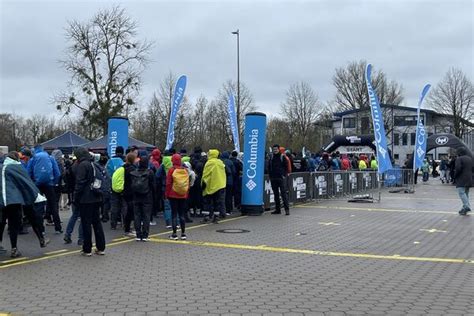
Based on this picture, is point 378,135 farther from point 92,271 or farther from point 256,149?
point 92,271

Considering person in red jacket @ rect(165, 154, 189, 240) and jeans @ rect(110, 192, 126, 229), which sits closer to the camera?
person in red jacket @ rect(165, 154, 189, 240)

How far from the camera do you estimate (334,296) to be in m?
6.01

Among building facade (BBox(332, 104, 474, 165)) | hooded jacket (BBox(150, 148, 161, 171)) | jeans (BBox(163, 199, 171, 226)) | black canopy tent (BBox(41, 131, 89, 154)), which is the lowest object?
jeans (BBox(163, 199, 171, 226))

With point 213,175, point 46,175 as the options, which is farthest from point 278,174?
point 46,175

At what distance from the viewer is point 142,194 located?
972 cm

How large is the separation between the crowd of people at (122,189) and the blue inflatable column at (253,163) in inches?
15.4

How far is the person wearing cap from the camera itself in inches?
555

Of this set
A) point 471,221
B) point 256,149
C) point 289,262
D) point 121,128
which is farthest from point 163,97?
point 289,262

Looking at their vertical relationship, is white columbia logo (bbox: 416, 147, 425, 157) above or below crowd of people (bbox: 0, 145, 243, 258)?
above

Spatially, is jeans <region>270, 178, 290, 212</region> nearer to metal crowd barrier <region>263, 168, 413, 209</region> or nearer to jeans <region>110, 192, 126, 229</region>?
metal crowd barrier <region>263, 168, 413, 209</region>

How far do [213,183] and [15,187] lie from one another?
5025mm

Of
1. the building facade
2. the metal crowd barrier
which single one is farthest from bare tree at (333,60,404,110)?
the metal crowd barrier

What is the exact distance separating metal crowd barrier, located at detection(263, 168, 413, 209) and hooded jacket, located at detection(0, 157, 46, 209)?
7582mm

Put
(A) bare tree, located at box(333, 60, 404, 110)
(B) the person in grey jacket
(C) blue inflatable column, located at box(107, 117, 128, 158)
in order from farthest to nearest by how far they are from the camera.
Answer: (A) bare tree, located at box(333, 60, 404, 110) → (C) blue inflatable column, located at box(107, 117, 128, 158) → (B) the person in grey jacket
